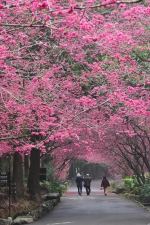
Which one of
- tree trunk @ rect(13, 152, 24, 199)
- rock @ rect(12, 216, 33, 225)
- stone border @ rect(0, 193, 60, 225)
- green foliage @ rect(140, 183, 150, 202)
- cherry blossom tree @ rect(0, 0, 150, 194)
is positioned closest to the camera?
cherry blossom tree @ rect(0, 0, 150, 194)

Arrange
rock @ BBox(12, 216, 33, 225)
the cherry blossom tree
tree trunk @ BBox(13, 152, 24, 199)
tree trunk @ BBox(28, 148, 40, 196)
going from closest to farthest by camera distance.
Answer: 1. the cherry blossom tree
2. rock @ BBox(12, 216, 33, 225)
3. tree trunk @ BBox(13, 152, 24, 199)
4. tree trunk @ BBox(28, 148, 40, 196)

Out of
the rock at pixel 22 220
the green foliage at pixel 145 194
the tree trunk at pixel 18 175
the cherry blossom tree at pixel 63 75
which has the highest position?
the cherry blossom tree at pixel 63 75

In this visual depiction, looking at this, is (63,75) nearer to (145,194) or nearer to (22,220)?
(22,220)

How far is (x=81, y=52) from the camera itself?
18.8 metres

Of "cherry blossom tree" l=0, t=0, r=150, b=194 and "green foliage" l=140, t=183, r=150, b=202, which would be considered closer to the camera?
"cherry blossom tree" l=0, t=0, r=150, b=194

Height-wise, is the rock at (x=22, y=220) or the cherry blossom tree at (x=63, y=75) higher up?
the cherry blossom tree at (x=63, y=75)

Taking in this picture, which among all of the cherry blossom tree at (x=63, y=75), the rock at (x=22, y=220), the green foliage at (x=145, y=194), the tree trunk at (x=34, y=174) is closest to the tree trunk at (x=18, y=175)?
the tree trunk at (x=34, y=174)

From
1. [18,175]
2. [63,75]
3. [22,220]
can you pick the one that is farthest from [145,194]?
[22,220]

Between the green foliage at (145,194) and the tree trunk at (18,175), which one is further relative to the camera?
the green foliage at (145,194)

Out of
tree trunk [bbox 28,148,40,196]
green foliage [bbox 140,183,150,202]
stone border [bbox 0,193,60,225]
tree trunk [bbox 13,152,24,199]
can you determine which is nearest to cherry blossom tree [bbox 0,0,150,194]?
stone border [bbox 0,193,60,225]

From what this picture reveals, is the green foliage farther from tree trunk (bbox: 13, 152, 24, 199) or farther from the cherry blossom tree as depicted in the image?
tree trunk (bbox: 13, 152, 24, 199)

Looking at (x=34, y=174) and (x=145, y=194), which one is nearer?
(x=34, y=174)

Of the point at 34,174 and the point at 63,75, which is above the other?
the point at 63,75

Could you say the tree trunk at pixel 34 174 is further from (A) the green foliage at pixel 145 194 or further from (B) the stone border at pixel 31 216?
(A) the green foliage at pixel 145 194
